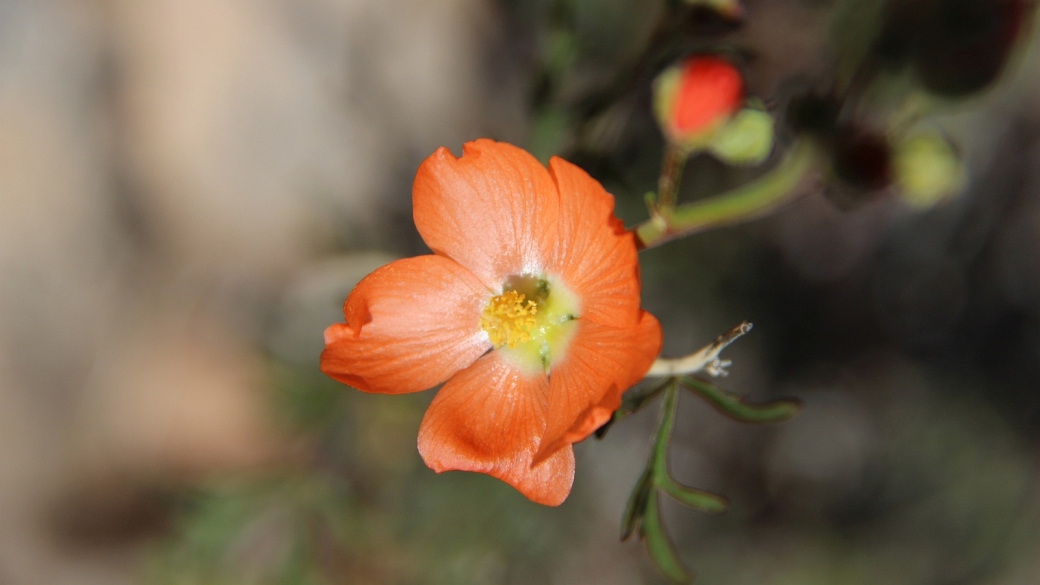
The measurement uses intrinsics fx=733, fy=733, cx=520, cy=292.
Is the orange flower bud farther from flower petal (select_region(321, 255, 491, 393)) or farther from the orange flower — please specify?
flower petal (select_region(321, 255, 491, 393))

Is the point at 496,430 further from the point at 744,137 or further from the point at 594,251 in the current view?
the point at 744,137

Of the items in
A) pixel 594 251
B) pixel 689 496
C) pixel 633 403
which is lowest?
pixel 689 496

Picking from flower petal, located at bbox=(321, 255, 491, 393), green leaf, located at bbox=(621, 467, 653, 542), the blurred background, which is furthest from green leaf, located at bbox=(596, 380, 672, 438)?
the blurred background

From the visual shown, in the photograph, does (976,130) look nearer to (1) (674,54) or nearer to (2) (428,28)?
(1) (674,54)

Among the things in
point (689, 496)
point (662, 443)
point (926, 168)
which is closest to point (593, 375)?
point (662, 443)

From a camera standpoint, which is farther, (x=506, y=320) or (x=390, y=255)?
(x=390, y=255)
